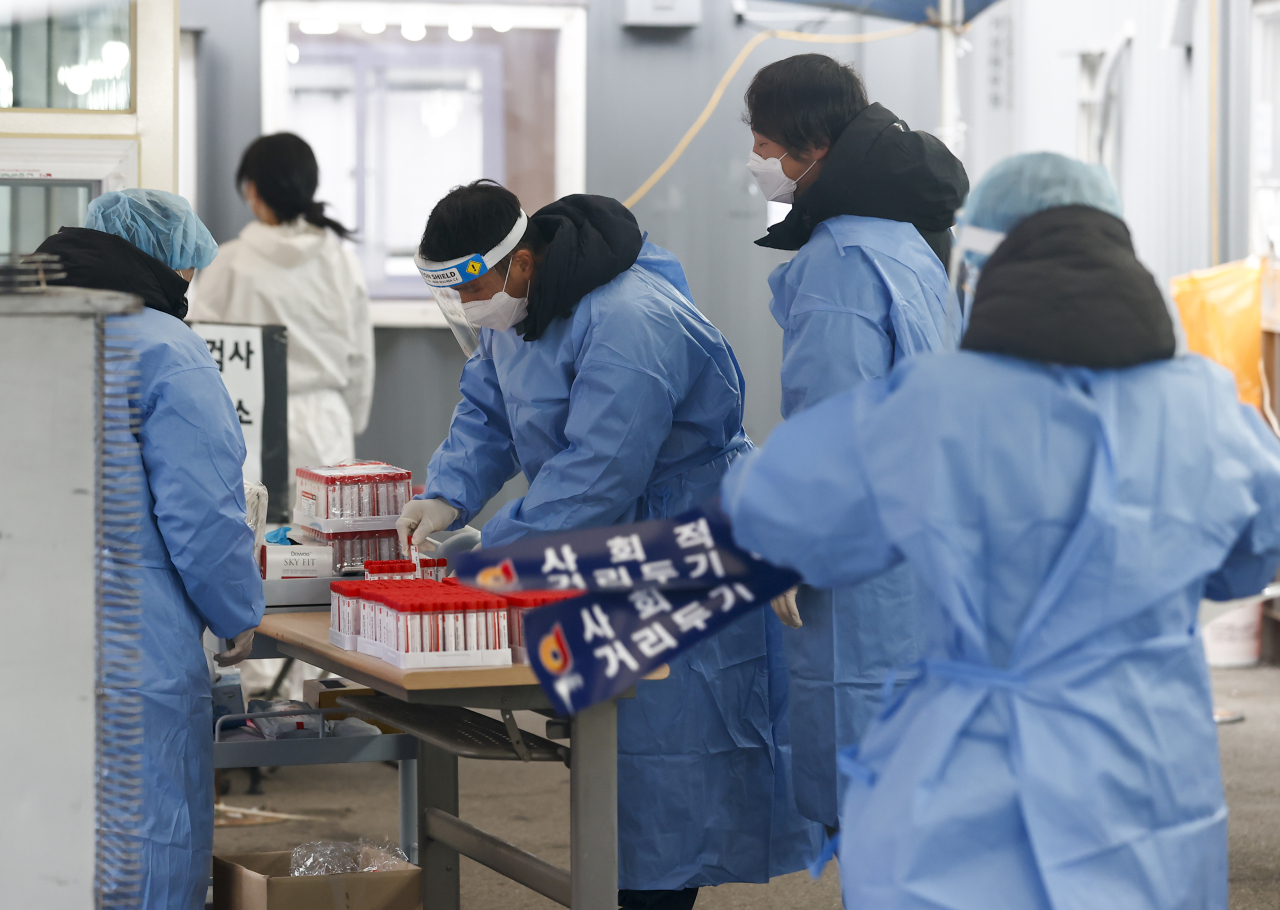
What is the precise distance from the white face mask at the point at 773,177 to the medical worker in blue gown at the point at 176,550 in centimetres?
101

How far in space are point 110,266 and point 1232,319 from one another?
4.03 metres

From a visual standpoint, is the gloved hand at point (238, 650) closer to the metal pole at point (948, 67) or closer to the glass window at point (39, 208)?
the glass window at point (39, 208)

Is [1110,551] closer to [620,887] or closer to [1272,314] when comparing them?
[620,887]

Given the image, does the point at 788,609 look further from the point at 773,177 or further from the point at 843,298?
the point at 773,177

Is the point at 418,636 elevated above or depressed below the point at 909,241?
below

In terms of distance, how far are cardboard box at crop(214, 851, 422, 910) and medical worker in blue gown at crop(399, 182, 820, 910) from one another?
37 centimetres

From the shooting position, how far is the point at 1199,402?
1.41 metres

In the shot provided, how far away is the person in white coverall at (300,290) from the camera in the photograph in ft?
13.6

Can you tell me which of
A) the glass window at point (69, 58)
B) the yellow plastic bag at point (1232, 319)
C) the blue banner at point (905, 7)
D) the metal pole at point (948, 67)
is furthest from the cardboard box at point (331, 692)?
the yellow plastic bag at point (1232, 319)

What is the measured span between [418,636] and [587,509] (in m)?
0.44

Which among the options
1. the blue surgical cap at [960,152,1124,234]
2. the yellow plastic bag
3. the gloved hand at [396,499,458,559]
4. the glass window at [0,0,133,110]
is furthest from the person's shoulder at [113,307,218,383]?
the yellow plastic bag

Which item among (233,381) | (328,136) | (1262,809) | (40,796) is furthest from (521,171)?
(40,796)

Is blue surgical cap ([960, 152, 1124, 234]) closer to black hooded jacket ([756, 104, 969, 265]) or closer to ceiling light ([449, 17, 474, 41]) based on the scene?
black hooded jacket ([756, 104, 969, 265])

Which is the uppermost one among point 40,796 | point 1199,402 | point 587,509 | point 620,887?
point 1199,402
